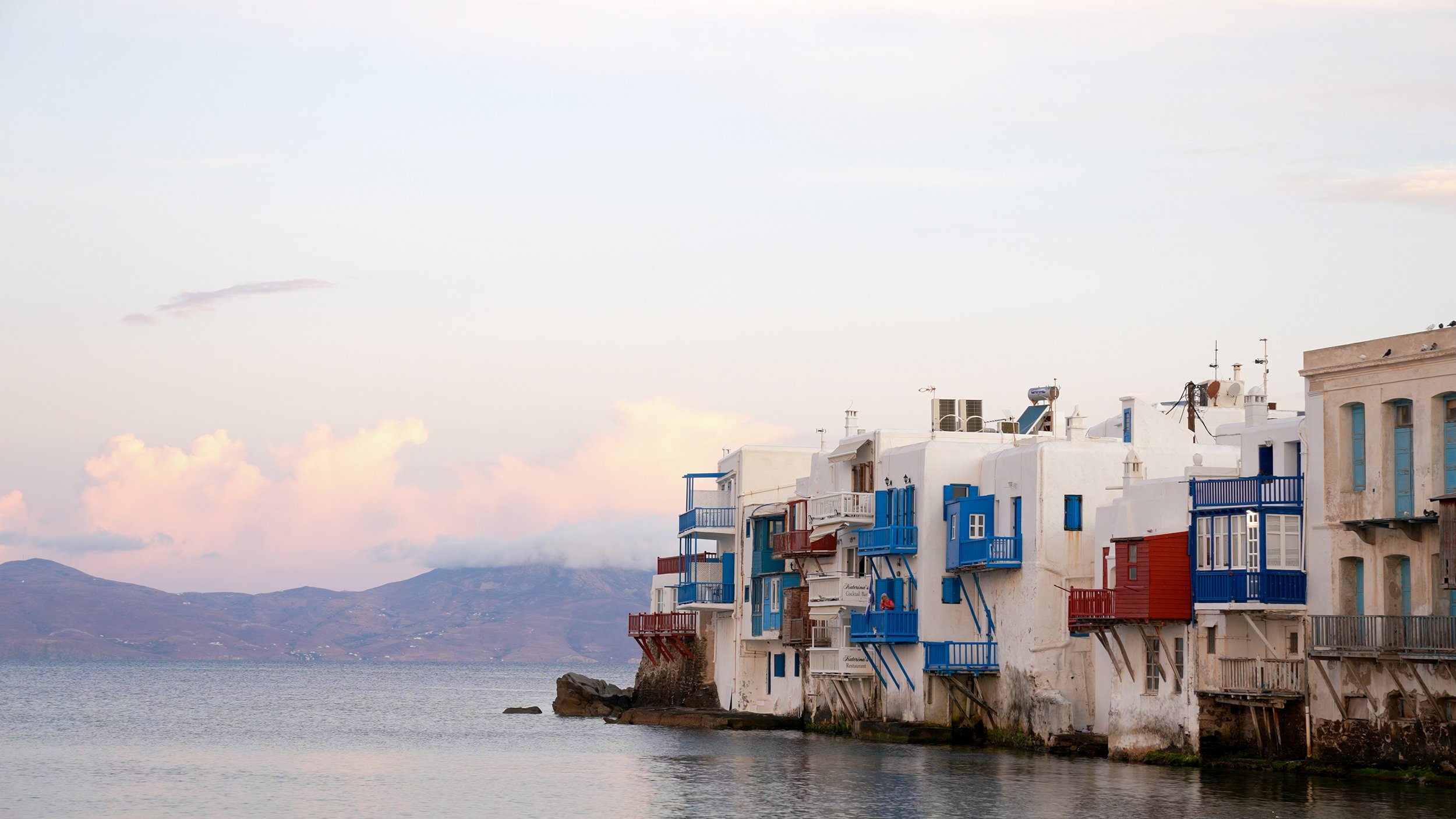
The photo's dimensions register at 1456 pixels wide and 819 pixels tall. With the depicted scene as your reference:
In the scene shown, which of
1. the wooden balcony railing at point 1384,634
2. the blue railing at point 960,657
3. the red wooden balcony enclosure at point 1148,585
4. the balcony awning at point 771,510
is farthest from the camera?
the balcony awning at point 771,510

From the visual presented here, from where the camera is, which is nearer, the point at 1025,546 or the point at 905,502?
the point at 1025,546

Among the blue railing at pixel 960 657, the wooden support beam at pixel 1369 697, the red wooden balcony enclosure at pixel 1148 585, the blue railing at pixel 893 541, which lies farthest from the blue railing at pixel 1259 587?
the blue railing at pixel 893 541

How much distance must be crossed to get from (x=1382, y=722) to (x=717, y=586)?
43.4m

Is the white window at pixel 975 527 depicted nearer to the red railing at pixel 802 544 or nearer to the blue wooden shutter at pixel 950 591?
the blue wooden shutter at pixel 950 591

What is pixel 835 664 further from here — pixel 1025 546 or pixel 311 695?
pixel 311 695

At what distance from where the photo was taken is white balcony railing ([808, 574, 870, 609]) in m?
74.4

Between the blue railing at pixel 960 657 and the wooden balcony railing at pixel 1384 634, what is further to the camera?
the blue railing at pixel 960 657

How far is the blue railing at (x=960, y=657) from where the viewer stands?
67938mm

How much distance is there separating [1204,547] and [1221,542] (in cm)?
65

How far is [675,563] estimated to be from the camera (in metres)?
98.6

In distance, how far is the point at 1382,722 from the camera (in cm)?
4881

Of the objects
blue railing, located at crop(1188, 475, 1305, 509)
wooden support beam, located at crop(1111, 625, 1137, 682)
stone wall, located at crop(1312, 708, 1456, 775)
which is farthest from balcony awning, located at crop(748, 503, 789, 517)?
stone wall, located at crop(1312, 708, 1456, 775)

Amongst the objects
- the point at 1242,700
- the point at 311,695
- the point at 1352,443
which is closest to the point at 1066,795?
the point at 1242,700

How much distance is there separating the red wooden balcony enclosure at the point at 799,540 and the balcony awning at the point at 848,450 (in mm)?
2384
